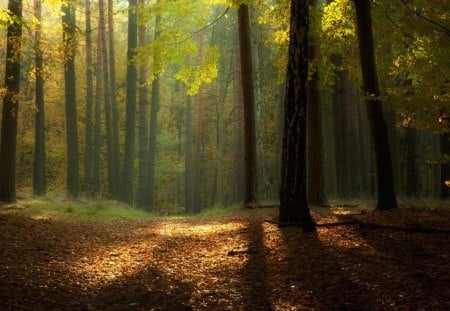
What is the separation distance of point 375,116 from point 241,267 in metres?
5.28

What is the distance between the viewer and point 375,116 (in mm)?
10125

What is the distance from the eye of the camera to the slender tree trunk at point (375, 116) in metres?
10.0

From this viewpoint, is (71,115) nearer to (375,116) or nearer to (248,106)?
(248,106)

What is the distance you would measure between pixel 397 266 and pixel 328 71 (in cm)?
776

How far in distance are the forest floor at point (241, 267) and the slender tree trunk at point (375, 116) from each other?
1.90 ft

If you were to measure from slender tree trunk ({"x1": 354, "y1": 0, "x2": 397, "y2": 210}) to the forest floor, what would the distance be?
0.58m

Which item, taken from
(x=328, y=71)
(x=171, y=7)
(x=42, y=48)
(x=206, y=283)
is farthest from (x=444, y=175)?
(x=42, y=48)

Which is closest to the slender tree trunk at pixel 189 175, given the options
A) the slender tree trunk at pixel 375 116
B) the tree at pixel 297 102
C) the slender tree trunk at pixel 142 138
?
the slender tree trunk at pixel 142 138

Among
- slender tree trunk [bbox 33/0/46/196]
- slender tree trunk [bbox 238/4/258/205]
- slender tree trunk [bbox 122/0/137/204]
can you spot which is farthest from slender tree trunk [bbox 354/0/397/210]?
slender tree trunk [bbox 33/0/46/196]

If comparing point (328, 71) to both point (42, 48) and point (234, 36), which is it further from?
point (234, 36)

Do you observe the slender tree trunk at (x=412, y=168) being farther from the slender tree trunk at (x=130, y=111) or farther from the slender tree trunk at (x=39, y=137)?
the slender tree trunk at (x=39, y=137)

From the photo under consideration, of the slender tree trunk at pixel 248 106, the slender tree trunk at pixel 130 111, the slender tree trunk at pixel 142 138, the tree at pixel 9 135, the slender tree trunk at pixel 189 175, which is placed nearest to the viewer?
the tree at pixel 9 135

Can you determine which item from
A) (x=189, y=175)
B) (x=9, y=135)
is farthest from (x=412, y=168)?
(x=189, y=175)

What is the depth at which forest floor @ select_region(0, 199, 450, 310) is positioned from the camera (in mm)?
5184
